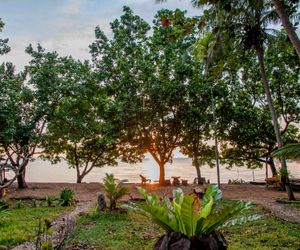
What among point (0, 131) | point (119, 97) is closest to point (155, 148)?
point (119, 97)

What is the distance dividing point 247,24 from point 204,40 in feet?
9.65

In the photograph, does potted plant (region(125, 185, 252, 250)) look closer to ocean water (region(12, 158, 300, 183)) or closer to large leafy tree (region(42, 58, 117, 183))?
large leafy tree (region(42, 58, 117, 183))

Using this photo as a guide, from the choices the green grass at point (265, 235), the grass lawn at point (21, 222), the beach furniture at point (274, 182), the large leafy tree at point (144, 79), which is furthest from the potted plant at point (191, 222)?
the beach furniture at point (274, 182)

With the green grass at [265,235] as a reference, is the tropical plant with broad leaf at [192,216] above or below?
above

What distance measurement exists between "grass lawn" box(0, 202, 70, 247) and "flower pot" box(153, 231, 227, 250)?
2.83 meters

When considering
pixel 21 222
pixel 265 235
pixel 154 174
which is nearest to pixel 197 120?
pixel 265 235

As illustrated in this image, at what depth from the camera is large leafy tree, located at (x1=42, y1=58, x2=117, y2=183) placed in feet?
58.9

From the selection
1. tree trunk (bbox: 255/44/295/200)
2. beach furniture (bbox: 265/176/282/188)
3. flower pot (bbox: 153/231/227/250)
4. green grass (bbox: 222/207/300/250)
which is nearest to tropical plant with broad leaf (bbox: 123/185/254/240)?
flower pot (bbox: 153/231/227/250)

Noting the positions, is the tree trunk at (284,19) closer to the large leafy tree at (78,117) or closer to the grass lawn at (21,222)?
the grass lawn at (21,222)

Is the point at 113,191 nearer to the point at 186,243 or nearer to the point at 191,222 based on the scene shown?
the point at 191,222

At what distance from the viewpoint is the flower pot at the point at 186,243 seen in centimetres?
425

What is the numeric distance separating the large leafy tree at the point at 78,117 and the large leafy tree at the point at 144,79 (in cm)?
102

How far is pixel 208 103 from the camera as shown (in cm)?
1927

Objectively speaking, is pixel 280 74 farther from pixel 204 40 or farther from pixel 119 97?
pixel 119 97
